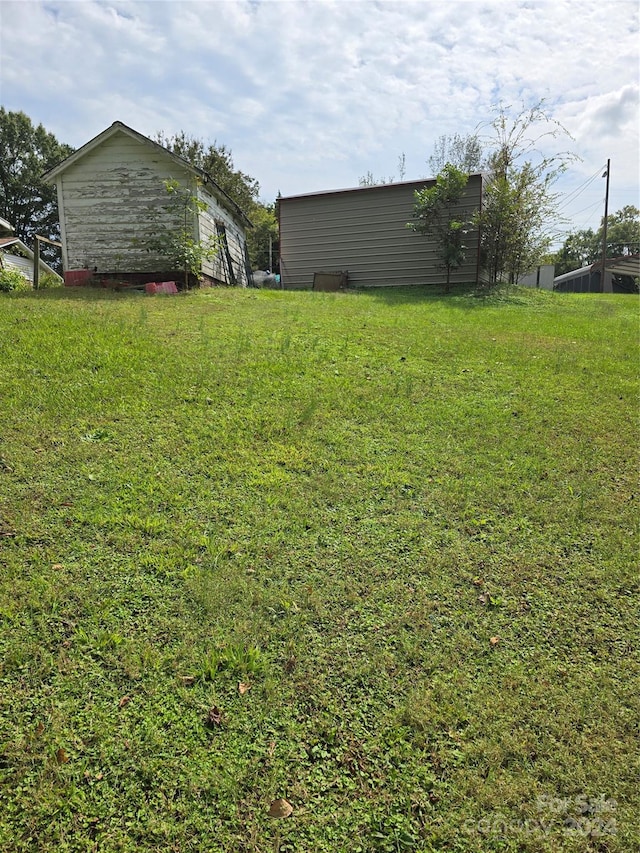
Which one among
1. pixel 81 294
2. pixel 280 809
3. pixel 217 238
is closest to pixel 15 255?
pixel 217 238

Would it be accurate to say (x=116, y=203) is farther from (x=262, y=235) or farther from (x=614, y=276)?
(x=614, y=276)

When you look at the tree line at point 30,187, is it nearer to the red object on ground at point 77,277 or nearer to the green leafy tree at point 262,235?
the green leafy tree at point 262,235

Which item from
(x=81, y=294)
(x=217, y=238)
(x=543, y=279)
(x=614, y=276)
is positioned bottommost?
(x=81, y=294)

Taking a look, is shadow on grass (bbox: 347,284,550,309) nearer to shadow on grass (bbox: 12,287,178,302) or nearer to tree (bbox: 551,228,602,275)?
shadow on grass (bbox: 12,287,178,302)

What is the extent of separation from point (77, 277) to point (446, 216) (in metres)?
9.15

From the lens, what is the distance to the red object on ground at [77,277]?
10.9 metres

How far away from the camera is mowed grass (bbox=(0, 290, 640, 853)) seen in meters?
1.67

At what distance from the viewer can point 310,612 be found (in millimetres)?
2418

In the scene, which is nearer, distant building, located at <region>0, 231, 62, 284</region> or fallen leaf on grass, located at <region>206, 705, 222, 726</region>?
fallen leaf on grass, located at <region>206, 705, 222, 726</region>

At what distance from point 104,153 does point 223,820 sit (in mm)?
12748

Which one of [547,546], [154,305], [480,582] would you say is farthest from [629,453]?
[154,305]

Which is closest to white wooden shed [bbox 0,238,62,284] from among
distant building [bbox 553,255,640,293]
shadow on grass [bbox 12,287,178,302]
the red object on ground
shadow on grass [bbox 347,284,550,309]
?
the red object on ground

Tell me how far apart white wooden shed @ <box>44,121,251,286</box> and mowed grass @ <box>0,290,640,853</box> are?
7037 millimetres

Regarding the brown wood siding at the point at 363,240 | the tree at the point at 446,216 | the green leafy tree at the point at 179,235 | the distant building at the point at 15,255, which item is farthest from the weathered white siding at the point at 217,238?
the tree at the point at 446,216
